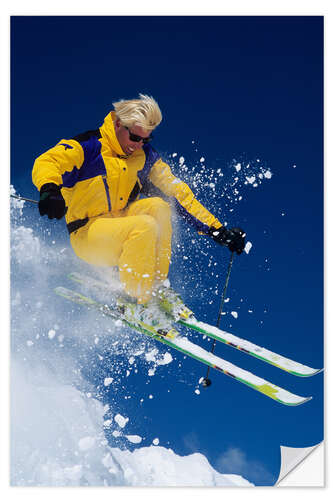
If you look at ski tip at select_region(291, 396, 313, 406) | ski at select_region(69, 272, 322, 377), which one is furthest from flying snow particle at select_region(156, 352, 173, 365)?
ski tip at select_region(291, 396, 313, 406)

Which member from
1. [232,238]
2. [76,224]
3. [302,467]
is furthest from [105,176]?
[302,467]

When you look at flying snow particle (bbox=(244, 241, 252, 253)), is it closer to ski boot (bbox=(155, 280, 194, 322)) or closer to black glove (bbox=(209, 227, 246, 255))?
black glove (bbox=(209, 227, 246, 255))

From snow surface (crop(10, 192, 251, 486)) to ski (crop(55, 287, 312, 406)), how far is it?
0.18 ft

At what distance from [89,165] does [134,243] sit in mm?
381

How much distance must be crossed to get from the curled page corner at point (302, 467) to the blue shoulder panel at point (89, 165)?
4.80 ft

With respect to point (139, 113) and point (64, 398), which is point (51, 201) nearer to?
point (139, 113)

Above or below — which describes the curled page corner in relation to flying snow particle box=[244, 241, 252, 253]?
below

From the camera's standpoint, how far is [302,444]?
1.93 m

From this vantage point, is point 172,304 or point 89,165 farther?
point 172,304

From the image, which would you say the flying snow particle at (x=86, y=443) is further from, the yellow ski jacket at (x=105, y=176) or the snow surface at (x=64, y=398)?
the yellow ski jacket at (x=105, y=176)

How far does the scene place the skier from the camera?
6.26 feet

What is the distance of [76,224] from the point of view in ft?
6.69

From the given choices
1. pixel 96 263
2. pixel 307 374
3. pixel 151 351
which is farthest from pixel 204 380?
pixel 96 263
